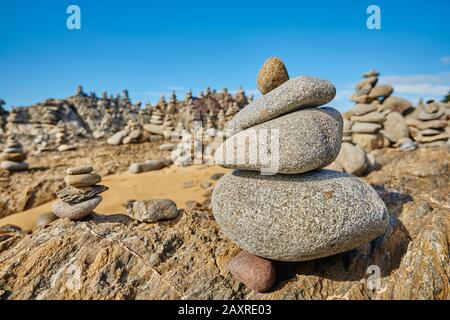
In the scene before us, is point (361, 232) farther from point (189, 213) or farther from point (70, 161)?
point (70, 161)

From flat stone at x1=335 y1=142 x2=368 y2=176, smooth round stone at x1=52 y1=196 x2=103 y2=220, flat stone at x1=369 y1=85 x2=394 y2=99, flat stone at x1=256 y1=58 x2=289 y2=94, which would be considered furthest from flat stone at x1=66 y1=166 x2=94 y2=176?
flat stone at x1=369 y1=85 x2=394 y2=99

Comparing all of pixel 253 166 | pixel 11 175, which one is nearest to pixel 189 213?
pixel 253 166

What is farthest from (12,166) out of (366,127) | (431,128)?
(431,128)

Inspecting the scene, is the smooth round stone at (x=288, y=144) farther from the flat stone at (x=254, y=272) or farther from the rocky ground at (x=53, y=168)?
the rocky ground at (x=53, y=168)

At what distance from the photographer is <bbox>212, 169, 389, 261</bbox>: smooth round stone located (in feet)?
9.09

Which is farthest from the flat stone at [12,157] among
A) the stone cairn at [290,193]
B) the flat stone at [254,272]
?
the flat stone at [254,272]

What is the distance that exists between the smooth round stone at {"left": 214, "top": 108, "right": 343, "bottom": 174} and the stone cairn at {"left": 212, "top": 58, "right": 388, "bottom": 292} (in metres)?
0.01

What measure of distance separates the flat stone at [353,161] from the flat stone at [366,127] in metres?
2.78

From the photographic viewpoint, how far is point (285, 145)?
295cm

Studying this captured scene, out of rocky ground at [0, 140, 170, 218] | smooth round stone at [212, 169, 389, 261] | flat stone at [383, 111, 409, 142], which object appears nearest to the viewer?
smooth round stone at [212, 169, 389, 261]

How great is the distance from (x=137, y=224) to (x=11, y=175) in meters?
8.04

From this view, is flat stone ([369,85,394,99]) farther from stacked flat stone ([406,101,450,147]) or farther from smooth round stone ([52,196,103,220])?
smooth round stone ([52,196,103,220])

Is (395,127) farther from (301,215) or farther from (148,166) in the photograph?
(148,166)

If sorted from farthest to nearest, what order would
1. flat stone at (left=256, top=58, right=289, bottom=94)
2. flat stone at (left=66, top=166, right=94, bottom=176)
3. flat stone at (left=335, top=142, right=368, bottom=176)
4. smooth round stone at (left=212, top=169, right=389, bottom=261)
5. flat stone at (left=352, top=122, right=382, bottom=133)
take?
1. flat stone at (left=352, top=122, right=382, bottom=133)
2. flat stone at (left=335, top=142, right=368, bottom=176)
3. flat stone at (left=66, top=166, right=94, bottom=176)
4. flat stone at (left=256, top=58, right=289, bottom=94)
5. smooth round stone at (left=212, top=169, right=389, bottom=261)
